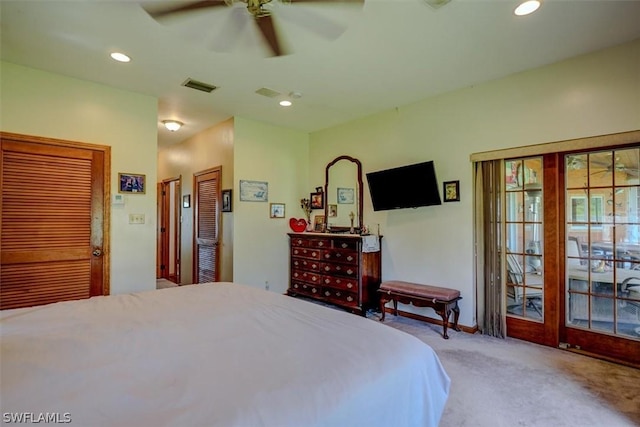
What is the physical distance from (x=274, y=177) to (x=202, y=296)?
3.10m

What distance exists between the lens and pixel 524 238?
130 inches

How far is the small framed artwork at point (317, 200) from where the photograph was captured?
5.16 meters

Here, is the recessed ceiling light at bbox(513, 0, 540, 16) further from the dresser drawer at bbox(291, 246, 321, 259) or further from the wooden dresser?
the dresser drawer at bbox(291, 246, 321, 259)

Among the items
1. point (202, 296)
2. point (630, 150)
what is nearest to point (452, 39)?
point (630, 150)

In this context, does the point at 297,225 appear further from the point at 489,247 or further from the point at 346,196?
the point at 489,247

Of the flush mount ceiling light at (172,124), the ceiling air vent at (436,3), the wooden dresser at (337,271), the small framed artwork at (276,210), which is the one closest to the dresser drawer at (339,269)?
the wooden dresser at (337,271)

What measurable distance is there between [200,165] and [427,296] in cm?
417

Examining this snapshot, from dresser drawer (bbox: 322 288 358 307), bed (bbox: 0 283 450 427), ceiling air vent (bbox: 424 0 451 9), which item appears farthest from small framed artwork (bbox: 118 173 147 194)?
ceiling air vent (bbox: 424 0 451 9)

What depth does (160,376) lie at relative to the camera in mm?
1062

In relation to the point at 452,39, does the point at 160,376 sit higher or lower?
lower

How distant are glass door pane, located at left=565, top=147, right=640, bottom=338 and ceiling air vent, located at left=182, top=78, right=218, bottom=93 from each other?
376cm

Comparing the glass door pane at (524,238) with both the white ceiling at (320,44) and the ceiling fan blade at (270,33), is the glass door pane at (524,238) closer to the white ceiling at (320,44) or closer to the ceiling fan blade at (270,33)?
the white ceiling at (320,44)

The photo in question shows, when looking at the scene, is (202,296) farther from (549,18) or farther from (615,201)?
(615,201)

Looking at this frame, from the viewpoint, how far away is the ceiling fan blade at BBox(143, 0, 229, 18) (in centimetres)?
178
